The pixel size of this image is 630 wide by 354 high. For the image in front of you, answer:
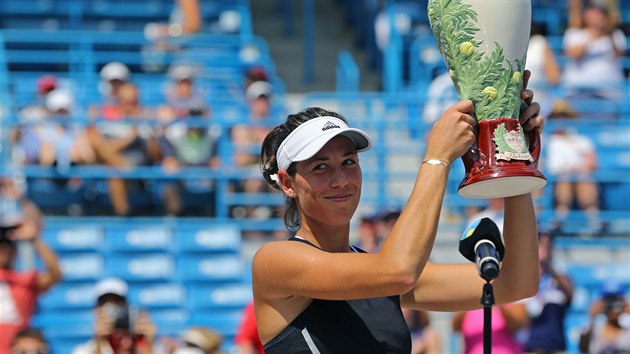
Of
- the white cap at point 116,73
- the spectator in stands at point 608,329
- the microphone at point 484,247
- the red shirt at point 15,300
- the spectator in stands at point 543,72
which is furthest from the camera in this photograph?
the spectator in stands at point 543,72

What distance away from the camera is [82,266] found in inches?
333

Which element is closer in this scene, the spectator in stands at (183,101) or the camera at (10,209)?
the camera at (10,209)

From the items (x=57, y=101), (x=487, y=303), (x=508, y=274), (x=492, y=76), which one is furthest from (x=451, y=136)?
(x=57, y=101)

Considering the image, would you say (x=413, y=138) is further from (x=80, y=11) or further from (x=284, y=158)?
(x=284, y=158)

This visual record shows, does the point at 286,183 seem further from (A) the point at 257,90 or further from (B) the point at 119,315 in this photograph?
(A) the point at 257,90

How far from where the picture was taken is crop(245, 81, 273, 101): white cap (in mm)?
9219

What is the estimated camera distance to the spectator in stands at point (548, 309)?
7.02 metres

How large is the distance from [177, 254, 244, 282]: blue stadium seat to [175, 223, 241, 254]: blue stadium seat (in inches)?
2.6

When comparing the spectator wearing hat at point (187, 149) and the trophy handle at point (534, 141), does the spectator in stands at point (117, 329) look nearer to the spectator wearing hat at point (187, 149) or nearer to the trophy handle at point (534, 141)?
the spectator wearing hat at point (187, 149)

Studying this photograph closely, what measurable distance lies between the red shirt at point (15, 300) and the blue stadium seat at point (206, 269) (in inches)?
58.4

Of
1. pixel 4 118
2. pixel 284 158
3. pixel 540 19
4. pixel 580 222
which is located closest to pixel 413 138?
pixel 580 222

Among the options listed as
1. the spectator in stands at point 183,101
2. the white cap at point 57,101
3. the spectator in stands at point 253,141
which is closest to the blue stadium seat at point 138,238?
the spectator in stands at point 253,141

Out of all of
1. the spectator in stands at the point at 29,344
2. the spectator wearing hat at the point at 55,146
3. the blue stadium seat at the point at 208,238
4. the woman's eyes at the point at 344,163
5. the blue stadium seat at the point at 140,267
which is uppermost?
the woman's eyes at the point at 344,163

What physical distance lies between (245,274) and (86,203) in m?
1.31
